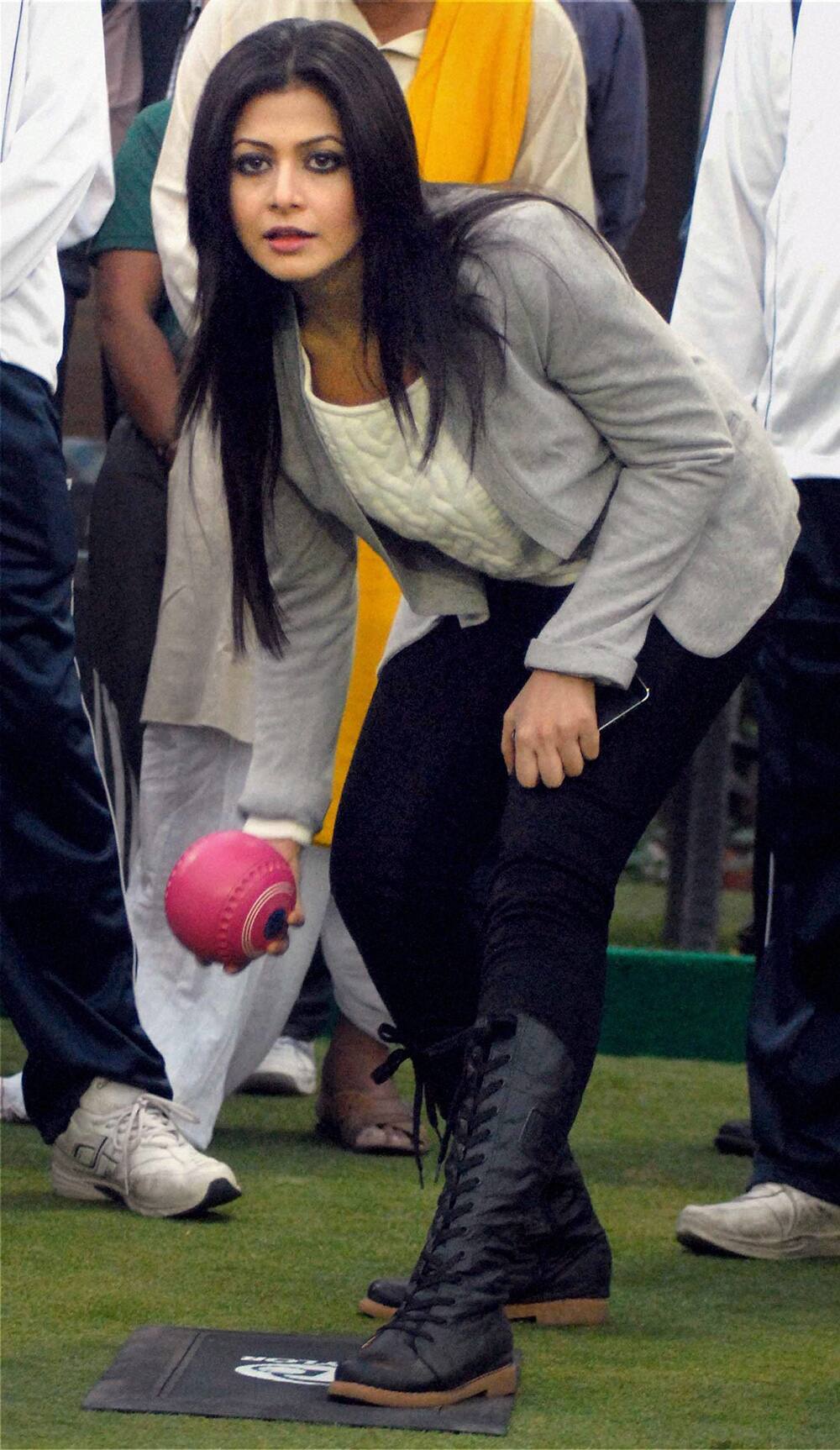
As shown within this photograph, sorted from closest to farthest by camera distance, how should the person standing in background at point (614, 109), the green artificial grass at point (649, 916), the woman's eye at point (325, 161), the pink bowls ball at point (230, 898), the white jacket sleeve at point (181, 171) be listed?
1. the woman's eye at point (325, 161)
2. the pink bowls ball at point (230, 898)
3. the white jacket sleeve at point (181, 171)
4. the person standing in background at point (614, 109)
5. the green artificial grass at point (649, 916)

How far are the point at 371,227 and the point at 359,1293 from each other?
1154 mm

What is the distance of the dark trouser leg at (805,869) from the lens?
2.69 m

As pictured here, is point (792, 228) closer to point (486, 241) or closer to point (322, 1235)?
point (486, 241)

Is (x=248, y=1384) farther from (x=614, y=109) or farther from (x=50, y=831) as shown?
(x=614, y=109)

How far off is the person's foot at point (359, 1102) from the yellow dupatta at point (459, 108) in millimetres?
346

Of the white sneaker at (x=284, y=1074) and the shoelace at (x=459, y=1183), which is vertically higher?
the shoelace at (x=459, y=1183)

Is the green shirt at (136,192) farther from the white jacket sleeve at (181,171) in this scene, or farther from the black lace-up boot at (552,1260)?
the black lace-up boot at (552,1260)

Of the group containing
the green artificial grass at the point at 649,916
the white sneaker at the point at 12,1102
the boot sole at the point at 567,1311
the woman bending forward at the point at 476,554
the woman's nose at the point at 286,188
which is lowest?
the green artificial grass at the point at 649,916

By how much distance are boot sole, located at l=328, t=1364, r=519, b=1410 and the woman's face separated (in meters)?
1.02

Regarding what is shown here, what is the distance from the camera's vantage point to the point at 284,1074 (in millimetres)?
3633

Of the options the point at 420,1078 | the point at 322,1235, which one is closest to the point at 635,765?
the point at 420,1078

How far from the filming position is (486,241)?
81.6 inches

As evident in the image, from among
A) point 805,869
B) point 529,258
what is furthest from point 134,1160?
point 529,258

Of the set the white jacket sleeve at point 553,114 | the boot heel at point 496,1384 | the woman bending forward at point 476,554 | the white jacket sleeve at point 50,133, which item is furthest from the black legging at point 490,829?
the white jacket sleeve at point 553,114
